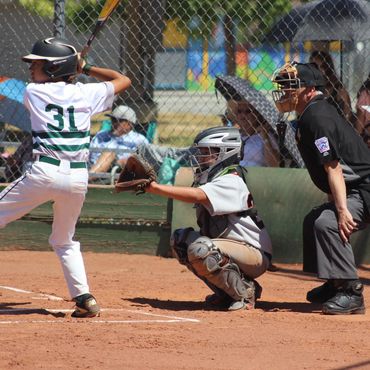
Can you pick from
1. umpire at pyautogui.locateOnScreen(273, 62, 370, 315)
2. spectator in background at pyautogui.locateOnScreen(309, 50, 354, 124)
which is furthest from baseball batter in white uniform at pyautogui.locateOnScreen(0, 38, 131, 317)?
spectator in background at pyautogui.locateOnScreen(309, 50, 354, 124)

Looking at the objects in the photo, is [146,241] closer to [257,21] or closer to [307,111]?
[307,111]

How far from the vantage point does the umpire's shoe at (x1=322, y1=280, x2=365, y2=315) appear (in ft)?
20.7

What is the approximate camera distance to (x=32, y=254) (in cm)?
928

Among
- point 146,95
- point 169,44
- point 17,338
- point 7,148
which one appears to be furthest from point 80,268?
point 169,44

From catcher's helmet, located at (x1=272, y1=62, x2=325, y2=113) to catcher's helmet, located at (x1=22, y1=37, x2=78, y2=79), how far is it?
138 cm

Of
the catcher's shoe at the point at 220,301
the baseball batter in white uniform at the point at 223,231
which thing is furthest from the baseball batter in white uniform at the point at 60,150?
the catcher's shoe at the point at 220,301

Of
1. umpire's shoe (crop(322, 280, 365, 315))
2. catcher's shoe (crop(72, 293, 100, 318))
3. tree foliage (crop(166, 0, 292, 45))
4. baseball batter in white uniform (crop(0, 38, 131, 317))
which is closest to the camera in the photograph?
baseball batter in white uniform (crop(0, 38, 131, 317))

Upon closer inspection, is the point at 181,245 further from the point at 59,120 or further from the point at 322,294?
the point at 59,120

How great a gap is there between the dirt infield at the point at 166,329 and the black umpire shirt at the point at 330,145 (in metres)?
0.90

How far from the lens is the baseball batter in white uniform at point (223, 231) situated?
6270mm

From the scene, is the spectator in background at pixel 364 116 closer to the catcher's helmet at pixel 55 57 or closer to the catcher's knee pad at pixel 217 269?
the catcher's knee pad at pixel 217 269

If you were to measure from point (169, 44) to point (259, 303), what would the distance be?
596 centimetres

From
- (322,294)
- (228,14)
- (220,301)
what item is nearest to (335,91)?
(228,14)

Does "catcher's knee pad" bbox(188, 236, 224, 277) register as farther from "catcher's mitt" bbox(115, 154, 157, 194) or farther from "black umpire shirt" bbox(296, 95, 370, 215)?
"black umpire shirt" bbox(296, 95, 370, 215)
